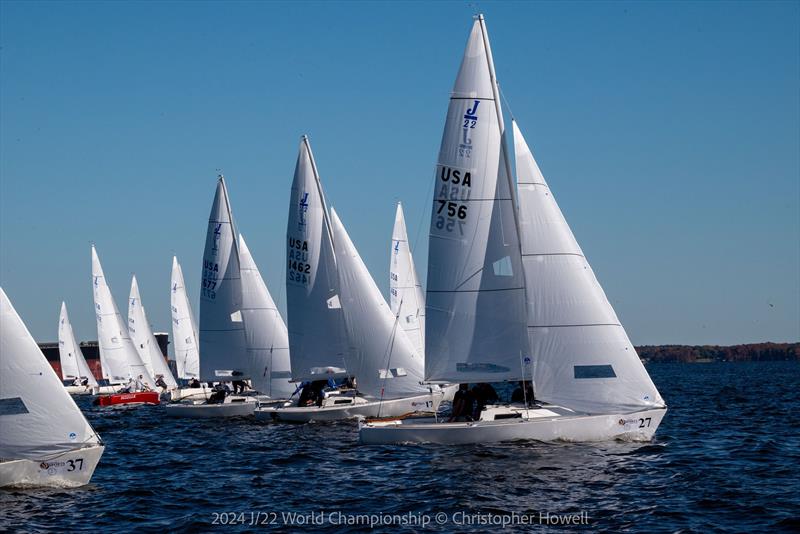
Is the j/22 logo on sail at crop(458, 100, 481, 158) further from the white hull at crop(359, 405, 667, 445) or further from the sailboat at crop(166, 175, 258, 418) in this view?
the sailboat at crop(166, 175, 258, 418)

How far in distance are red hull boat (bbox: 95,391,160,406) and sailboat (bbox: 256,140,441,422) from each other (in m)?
25.0

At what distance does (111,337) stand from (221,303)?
94.3ft

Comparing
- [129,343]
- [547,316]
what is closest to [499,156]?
[547,316]

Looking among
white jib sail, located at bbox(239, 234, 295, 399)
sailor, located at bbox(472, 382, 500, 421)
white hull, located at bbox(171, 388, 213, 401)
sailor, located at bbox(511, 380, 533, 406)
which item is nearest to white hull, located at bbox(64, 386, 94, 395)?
white hull, located at bbox(171, 388, 213, 401)

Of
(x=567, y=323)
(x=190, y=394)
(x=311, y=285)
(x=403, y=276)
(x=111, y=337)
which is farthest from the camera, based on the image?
(x=111, y=337)

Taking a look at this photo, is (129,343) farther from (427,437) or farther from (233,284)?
(427,437)

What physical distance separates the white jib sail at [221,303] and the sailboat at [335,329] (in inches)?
235

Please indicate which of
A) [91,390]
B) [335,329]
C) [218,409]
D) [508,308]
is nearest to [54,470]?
[508,308]

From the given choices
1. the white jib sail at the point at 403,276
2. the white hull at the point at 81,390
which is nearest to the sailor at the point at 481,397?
the white jib sail at the point at 403,276

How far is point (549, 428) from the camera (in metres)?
25.1

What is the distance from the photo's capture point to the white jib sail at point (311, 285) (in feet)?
125

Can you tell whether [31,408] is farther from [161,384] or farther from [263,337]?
[161,384]

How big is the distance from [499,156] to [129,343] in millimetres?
49159

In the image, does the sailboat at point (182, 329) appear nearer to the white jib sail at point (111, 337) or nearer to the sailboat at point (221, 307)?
the white jib sail at point (111, 337)
